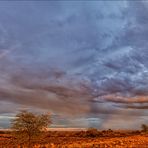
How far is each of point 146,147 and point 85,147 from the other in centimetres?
848

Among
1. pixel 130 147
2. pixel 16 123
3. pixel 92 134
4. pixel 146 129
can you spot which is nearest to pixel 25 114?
pixel 16 123

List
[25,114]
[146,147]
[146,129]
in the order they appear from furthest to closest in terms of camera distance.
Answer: [146,129]
[146,147]
[25,114]

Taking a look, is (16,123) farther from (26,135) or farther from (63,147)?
(63,147)

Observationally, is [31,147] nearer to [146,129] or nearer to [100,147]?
[100,147]

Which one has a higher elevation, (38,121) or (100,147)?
(38,121)

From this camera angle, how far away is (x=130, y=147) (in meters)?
48.7

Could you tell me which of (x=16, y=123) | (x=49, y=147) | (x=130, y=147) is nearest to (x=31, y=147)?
(x=49, y=147)

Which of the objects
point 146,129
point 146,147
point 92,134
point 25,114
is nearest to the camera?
point 25,114

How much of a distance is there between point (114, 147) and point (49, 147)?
9658 mm

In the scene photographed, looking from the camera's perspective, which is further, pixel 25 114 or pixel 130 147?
pixel 130 147

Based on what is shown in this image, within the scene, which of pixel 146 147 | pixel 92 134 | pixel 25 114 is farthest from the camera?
pixel 92 134

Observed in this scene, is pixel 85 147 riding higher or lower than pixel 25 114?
lower

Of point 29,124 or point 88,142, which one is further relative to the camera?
point 88,142

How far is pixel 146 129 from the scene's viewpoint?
123312 millimetres
